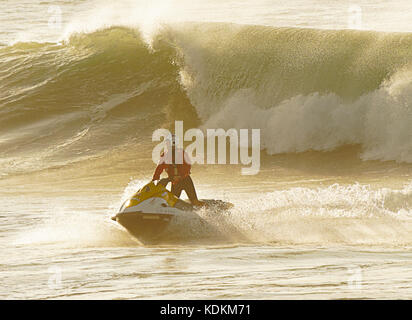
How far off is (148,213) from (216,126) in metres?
9.32

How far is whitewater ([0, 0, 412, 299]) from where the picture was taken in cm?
799

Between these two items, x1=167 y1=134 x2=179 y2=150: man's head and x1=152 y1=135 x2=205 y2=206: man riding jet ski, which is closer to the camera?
Answer: x1=167 y1=134 x2=179 y2=150: man's head

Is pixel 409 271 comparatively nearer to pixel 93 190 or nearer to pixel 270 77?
pixel 93 190

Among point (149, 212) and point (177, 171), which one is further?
point (177, 171)

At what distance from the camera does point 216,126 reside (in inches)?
745

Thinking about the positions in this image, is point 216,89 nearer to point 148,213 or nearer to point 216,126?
point 216,126

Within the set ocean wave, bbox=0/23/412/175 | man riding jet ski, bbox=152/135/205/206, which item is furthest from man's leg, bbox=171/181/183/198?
ocean wave, bbox=0/23/412/175

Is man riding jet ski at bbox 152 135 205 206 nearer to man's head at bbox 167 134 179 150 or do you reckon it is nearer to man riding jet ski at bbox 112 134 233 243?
man's head at bbox 167 134 179 150

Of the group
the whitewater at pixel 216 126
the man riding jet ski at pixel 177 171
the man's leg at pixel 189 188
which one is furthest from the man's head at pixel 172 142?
the whitewater at pixel 216 126

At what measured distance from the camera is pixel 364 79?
18.3 meters

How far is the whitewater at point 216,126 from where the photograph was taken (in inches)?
314

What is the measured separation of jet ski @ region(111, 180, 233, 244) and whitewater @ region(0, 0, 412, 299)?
0.17 metres

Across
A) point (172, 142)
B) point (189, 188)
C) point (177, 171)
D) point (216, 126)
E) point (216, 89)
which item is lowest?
point (189, 188)

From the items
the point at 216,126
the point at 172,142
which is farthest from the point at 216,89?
the point at 172,142
